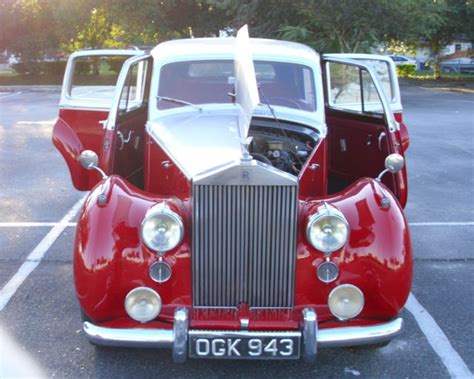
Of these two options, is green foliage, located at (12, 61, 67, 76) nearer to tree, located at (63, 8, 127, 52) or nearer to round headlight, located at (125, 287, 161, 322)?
tree, located at (63, 8, 127, 52)

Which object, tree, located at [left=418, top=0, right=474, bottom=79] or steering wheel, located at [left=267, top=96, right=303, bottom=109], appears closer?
steering wheel, located at [left=267, top=96, right=303, bottom=109]

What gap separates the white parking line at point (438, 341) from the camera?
11.2ft

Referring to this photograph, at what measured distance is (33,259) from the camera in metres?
5.06

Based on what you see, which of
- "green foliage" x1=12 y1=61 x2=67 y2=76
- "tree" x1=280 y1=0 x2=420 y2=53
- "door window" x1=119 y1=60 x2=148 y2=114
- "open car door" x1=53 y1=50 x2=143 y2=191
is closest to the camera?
"door window" x1=119 y1=60 x2=148 y2=114

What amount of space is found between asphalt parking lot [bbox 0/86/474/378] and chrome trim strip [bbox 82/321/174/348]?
0.44 m

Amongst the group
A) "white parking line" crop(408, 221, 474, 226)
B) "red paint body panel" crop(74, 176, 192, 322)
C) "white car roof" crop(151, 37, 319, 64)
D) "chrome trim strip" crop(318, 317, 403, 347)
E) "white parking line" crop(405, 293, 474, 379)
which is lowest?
"white parking line" crop(408, 221, 474, 226)

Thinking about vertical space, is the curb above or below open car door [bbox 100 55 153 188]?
below

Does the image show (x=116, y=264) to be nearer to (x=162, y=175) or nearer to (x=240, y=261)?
(x=240, y=261)

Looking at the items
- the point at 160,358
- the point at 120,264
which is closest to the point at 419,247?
the point at 160,358

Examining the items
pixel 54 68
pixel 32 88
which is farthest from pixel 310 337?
pixel 54 68

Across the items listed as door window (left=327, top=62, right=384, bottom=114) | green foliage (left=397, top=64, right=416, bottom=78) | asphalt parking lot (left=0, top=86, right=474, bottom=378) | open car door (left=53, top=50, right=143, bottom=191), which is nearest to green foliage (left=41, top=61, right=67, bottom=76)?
green foliage (left=397, top=64, right=416, bottom=78)

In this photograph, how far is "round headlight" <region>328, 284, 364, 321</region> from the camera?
122 inches

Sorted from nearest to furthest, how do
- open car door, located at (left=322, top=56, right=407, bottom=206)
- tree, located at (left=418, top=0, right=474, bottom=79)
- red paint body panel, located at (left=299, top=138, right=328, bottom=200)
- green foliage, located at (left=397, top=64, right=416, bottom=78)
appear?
red paint body panel, located at (left=299, top=138, right=328, bottom=200)
open car door, located at (left=322, top=56, right=407, bottom=206)
tree, located at (left=418, top=0, right=474, bottom=79)
green foliage, located at (left=397, top=64, right=416, bottom=78)

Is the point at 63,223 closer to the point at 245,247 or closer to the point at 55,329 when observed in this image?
the point at 55,329
